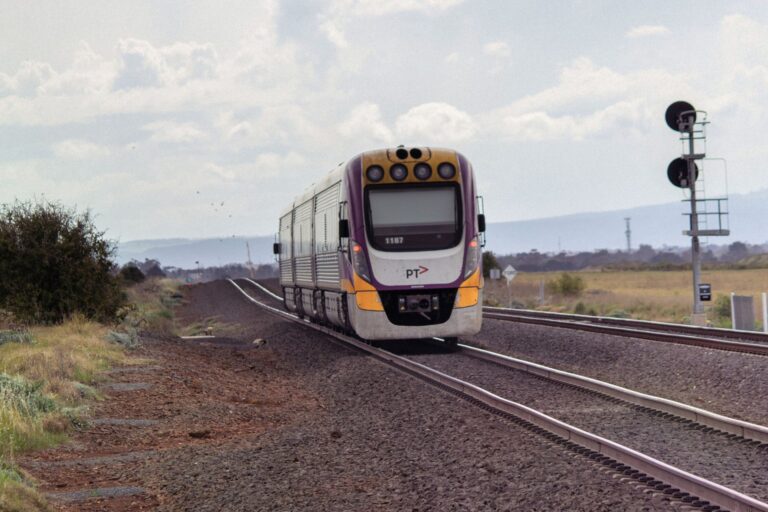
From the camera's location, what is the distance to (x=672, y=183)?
81.5 ft

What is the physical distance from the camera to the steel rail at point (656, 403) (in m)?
9.13

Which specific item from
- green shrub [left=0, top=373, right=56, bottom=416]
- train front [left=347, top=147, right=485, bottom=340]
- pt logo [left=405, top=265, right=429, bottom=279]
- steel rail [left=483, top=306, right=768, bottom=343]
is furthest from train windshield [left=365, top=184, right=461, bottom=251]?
green shrub [left=0, top=373, right=56, bottom=416]

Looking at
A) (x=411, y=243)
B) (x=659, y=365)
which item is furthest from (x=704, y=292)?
(x=411, y=243)

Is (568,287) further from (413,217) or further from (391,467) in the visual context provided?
(391,467)

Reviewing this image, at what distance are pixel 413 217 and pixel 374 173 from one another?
115 centimetres

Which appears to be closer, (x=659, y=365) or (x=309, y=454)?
(x=309, y=454)

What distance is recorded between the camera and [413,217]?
17.5 meters

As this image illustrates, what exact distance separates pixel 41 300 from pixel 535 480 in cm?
1907

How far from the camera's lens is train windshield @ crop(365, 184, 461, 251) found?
17.4 m

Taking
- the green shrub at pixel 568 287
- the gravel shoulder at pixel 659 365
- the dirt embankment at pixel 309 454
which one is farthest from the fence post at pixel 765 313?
the green shrub at pixel 568 287

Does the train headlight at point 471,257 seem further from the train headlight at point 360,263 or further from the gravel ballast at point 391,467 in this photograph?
the gravel ballast at point 391,467

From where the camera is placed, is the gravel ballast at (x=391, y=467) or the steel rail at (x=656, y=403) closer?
the gravel ballast at (x=391, y=467)

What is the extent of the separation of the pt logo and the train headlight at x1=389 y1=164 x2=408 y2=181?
180cm

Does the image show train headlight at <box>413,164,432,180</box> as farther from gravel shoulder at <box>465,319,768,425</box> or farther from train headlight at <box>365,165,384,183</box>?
gravel shoulder at <box>465,319,768,425</box>
